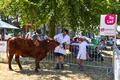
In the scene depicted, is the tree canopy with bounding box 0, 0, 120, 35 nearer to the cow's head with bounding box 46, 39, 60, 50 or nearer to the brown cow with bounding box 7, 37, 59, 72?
the cow's head with bounding box 46, 39, 60, 50

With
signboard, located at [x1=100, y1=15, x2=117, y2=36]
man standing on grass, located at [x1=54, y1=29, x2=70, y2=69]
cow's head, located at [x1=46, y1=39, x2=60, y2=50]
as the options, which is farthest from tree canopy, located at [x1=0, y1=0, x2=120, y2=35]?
signboard, located at [x1=100, y1=15, x2=117, y2=36]

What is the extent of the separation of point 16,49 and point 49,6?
284cm

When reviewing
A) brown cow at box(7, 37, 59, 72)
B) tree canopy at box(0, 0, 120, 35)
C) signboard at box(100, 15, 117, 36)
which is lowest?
brown cow at box(7, 37, 59, 72)

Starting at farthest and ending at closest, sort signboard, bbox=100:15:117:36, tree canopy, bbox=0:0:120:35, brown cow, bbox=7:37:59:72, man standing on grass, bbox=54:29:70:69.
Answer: tree canopy, bbox=0:0:120:35
man standing on grass, bbox=54:29:70:69
brown cow, bbox=7:37:59:72
signboard, bbox=100:15:117:36

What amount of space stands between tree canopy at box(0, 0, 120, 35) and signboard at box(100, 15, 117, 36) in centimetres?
166

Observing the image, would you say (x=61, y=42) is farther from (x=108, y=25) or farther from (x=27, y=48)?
(x=108, y=25)

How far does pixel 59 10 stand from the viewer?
7781 mm

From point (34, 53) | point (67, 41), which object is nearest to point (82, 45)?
point (67, 41)

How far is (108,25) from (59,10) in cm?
268

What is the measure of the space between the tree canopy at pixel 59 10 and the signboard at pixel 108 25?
1.66 metres

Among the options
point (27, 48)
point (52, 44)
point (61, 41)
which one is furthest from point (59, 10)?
point (27, 48)

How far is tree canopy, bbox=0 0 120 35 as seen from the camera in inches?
298

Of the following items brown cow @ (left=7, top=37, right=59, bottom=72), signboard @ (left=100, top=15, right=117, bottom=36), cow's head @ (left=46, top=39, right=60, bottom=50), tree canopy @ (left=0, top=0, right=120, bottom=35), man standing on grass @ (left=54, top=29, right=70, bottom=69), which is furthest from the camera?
tree canopy @ (left=0, top=0, right=120, bottom=35)

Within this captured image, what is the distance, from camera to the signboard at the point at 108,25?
20.9 feet
